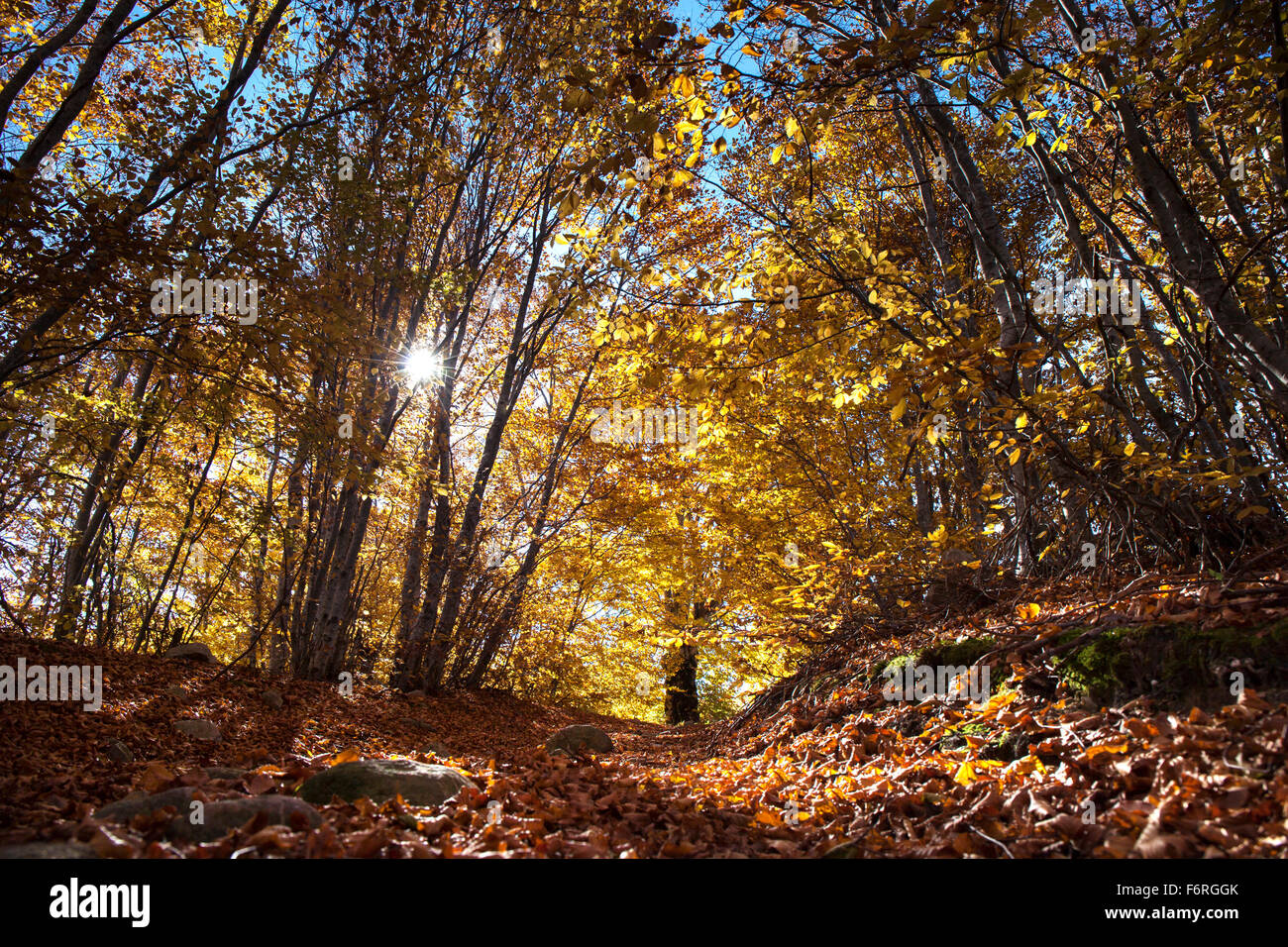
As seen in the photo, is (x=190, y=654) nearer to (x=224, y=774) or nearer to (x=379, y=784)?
(x=224, y=774)

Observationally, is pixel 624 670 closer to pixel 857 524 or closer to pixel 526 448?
pixel 526 448

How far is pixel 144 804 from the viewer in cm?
246

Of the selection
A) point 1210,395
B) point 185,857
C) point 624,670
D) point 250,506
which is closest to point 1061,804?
point 185,857

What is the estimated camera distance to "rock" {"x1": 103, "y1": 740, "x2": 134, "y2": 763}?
3.78 metres

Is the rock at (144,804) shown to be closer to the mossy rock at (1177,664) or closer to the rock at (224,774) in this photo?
the rock at (224,774)

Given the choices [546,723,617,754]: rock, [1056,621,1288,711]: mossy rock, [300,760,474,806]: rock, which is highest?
[1056,621,1288,711]: mossy rock

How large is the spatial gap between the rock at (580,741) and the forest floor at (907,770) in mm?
1458

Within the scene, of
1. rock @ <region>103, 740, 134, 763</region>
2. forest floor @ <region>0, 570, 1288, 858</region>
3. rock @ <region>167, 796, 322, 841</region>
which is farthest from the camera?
rock @ <region>103, 740, 134, 763</region>

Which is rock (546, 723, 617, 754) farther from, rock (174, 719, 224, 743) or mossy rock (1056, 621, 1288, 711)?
mossy rock (1056, 621, 1288, 711)

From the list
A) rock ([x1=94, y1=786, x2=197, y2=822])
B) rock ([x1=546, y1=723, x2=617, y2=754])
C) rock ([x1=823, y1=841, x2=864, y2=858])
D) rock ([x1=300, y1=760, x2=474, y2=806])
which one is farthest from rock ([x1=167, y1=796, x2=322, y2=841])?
rock ([x1=546, y1=723, x2=617, y2=754])

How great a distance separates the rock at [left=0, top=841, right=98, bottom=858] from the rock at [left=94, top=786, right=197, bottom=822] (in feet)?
1.22

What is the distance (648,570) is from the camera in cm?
1130

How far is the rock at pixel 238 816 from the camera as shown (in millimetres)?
2223
